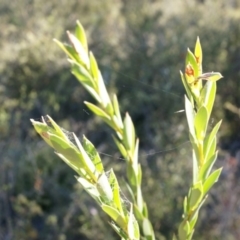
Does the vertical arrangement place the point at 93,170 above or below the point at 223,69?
above

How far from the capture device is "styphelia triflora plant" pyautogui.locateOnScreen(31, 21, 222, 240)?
0.51m

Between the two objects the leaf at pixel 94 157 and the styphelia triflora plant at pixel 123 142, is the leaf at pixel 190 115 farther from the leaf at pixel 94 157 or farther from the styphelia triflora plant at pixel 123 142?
the leaf at pixel 94 157

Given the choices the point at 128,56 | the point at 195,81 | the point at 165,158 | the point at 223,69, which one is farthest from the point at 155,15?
the point at 195,81

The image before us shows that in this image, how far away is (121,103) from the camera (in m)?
4.77

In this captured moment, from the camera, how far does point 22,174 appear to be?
3.96 m

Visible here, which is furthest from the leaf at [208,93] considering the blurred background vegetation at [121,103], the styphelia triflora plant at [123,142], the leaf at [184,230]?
the blurred background vegetation at [121,103]

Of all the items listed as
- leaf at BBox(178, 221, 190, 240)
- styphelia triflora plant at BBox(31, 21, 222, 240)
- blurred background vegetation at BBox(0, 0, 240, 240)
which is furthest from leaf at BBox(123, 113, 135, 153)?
blurred background vegetation at BBox(0, 0, 240, 240)

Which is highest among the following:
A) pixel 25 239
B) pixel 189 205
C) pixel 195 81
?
pixel 195 81

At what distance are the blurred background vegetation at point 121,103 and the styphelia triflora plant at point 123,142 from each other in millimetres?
2593

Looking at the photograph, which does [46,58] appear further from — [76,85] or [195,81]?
[195,81]

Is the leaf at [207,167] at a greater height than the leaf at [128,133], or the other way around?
the leaf at [128,133]

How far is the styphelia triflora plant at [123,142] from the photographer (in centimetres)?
51

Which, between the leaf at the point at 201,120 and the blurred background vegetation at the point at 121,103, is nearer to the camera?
the leaf at the point at 201,120

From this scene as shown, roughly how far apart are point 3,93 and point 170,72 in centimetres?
175
